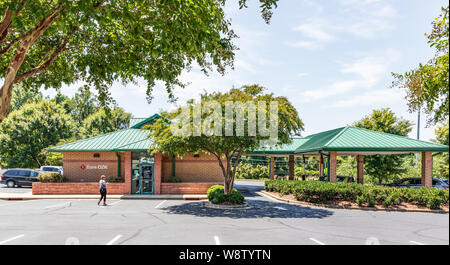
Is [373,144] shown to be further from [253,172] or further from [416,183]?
[253,172]

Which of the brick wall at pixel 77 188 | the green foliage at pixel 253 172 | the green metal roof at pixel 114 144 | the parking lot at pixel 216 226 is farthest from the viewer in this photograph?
the green foliage at pixel 253 172

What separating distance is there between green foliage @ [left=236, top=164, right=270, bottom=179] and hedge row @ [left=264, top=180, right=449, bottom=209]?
29.1 m

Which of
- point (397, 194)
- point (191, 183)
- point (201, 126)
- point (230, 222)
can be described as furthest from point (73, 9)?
point (191, 183)

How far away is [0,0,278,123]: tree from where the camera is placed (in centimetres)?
597

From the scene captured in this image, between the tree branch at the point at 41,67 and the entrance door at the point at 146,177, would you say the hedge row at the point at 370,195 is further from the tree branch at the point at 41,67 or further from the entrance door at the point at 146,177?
the tree branch at the point at 41,67

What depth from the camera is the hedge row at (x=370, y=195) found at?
57.8 ft

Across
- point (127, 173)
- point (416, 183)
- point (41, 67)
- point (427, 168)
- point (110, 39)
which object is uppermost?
point (110, 39)

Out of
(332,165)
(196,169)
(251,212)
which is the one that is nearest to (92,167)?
(196,169)

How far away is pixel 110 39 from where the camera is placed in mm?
8383

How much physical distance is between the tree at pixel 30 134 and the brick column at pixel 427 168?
41.0m

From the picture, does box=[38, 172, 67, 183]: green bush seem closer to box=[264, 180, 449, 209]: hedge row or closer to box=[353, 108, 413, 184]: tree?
box=[264, 180, 449, 209]: hedge row

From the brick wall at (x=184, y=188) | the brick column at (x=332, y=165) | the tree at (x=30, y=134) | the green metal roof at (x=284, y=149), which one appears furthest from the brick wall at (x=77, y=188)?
the tree at (x=30, y=134)

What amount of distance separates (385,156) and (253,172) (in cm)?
2247

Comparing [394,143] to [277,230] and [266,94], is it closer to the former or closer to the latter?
[266,94]
